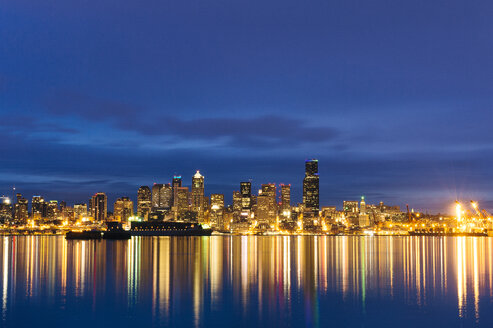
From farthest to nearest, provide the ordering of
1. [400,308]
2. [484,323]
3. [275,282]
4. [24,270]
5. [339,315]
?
1. [24,270]
2. [275,282]
3. [400,308]
4. [339,315]
5. [484,323]

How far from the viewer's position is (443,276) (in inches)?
2667

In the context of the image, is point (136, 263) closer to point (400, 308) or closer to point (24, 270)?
point (24, 270)

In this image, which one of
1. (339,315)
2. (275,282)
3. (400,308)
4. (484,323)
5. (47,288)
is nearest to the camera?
(484,323)

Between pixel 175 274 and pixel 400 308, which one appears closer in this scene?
pixel 400 308

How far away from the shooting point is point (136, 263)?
8394 cm

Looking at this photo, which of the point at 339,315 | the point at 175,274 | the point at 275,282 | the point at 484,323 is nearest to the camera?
the point at 484,323

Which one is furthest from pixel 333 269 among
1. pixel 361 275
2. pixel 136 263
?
pixel 136 263

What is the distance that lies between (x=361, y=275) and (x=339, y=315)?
29.1m

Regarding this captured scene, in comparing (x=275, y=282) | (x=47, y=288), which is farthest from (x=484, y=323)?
(x=47, y=288)

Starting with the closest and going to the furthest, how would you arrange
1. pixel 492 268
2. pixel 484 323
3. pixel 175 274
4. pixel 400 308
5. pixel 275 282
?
pixel 484 323 → pixel 400 308 → pixel 275 282 → pixel 175 274 → pixel 492 268

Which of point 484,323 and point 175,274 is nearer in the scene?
point 484,323

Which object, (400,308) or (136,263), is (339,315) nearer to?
(400,308)

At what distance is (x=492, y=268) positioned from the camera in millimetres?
79750

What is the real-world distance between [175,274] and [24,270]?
2039 centimetres
